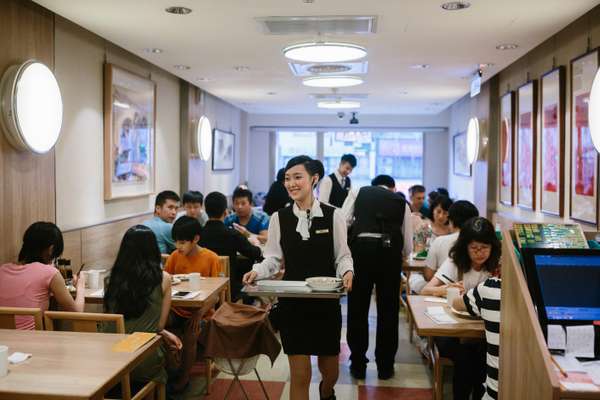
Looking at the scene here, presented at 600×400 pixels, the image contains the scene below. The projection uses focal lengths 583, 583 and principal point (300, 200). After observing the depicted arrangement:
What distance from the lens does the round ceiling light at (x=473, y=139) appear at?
831 cm

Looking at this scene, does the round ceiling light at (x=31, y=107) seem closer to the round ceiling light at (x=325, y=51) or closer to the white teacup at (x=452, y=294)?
the round ceiling light at (x=325, y=51)

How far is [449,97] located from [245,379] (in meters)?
6.43

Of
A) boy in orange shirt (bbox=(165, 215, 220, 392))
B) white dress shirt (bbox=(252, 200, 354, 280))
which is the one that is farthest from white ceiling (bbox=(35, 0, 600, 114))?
white dress shirt (bbox=(252, 200, 354, 280))

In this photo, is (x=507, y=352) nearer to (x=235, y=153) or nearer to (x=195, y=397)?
(x=195, y=397)

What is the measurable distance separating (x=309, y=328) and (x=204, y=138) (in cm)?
628

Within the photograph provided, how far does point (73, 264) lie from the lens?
16.2ft

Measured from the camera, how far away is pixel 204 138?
347 inches

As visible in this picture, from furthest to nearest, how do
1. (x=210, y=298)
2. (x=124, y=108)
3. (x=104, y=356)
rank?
(x=124, y=108) → (x=210, y=298) → (x=104, y=356)

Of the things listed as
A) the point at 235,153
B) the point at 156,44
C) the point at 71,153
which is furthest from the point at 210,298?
the point at 235,153

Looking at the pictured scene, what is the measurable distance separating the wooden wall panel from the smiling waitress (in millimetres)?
2109

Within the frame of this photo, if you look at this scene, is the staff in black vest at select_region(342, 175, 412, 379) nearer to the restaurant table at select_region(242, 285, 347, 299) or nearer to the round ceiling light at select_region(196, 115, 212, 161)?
the restaurant table at select_region(242, 285, 347, 299)

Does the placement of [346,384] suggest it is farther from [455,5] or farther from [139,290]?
[455,5]

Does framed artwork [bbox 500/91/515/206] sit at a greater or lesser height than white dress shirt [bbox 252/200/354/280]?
greater

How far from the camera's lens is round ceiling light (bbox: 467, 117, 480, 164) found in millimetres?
8312
